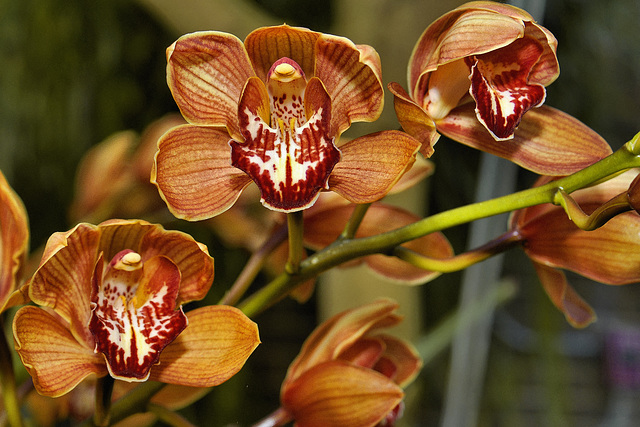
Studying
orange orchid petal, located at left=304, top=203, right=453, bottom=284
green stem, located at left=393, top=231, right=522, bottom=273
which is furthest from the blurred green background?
green stem, located at left=393, top=231, right=522, bottom=273

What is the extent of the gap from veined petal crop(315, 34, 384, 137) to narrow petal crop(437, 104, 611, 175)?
2.0 inches

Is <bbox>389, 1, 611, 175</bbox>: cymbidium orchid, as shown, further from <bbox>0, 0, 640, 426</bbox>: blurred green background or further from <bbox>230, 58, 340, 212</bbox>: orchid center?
<bbox>0, 0, 640, 426</bbox>: blurred green background

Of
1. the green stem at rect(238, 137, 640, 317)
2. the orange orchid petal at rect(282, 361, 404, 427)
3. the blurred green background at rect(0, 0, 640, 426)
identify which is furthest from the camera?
the blurred green background at rect(0, 0, 640, 426)

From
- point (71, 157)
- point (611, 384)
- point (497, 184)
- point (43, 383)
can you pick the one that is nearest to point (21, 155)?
point (71, 157)

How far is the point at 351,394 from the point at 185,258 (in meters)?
0.15

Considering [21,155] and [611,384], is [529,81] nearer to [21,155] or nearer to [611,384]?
[21,155]

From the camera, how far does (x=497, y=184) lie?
0.84m

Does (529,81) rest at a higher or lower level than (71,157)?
higher

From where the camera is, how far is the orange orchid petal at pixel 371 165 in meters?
0.35

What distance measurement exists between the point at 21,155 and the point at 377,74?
953mm

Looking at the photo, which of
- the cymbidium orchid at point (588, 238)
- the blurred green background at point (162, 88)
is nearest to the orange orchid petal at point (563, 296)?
the cymbidium orchid at point (588, 238)

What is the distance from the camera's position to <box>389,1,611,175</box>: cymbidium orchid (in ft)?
1.14

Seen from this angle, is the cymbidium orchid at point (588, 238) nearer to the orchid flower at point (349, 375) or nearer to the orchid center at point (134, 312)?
the orchid flower at point (349, 375)

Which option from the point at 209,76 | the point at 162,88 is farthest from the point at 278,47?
the point at 162,88
